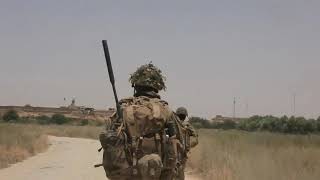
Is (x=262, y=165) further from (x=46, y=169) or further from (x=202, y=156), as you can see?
(x=46, y=169)

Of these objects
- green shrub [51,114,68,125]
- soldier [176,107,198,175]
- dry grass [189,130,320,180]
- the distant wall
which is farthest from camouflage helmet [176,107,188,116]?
the distant wall

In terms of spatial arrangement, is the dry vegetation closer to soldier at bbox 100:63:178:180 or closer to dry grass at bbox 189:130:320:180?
dry grass at bbox 189:130:320:180

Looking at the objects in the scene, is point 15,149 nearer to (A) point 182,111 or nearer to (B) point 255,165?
(B) point 255,165

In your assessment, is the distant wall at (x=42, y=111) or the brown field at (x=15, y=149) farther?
the distant wall at (x=42, y=111)

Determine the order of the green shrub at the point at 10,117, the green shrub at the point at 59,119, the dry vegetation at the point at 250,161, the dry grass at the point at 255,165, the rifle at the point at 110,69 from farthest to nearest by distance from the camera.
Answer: the green shrub at the point at 59,119 < the green shrub at the point at 10,117 < the dry vegetation at the point at 250,161 < the dry grass at the point at 255,165 < the rifle at the point at 110,69

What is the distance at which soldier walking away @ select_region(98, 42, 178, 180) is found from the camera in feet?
24.3

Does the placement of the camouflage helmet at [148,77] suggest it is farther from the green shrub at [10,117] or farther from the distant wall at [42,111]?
the distant wall at [42,111]

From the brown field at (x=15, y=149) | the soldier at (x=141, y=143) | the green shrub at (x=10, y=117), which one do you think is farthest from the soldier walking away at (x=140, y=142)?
the green shrub at (x=10, y=117)

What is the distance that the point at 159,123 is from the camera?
766 centimetres

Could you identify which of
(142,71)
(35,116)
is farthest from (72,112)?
(142,71)

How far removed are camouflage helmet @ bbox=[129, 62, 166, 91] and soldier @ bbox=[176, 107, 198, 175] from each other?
0.44 m

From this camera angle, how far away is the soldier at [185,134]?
8.13 meters

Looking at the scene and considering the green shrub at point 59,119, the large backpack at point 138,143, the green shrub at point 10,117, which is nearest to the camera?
the large backpack at point 138,143

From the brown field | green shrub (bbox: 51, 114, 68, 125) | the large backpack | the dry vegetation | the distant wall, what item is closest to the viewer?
the large backpack
